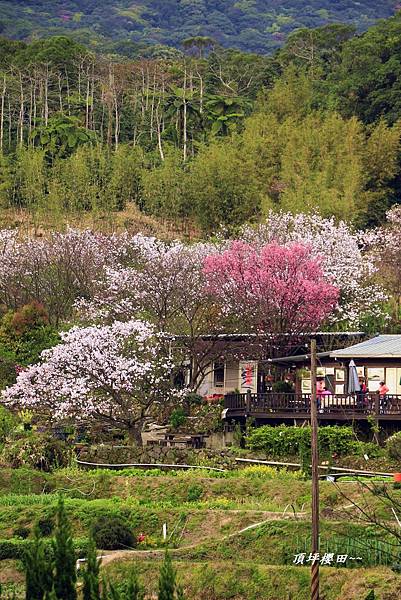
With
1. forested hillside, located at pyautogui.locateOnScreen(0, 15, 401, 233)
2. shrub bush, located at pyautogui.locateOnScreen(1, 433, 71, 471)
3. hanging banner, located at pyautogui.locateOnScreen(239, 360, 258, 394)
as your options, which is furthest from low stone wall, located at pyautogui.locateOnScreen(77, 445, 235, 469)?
forested hillside, located at pyautogui.locateOnScreen(0, 15, 401, 233)

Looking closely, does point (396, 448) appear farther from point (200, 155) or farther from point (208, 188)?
point (200, 155)

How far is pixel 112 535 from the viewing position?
34.7m

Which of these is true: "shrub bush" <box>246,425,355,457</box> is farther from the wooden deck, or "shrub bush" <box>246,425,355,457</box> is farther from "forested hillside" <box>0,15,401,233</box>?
"forested hillside" <box>0,15,401,233</box>

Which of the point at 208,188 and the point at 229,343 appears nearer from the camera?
the point at 229,343

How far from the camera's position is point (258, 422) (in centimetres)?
4606

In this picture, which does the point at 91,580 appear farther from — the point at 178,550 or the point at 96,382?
the point at 96,382

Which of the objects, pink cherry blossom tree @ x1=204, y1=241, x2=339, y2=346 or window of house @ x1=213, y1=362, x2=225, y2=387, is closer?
pink cherry blossom tree @ x1=204, y1=241, x2=339, y2=346

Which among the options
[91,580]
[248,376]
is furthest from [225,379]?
[91,580]

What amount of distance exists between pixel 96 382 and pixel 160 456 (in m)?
4.25

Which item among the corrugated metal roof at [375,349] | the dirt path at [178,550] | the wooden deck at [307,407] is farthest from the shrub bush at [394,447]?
the dirt path at [178,550]

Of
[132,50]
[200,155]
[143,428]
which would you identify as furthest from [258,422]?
[132,50]

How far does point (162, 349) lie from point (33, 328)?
5.67 m

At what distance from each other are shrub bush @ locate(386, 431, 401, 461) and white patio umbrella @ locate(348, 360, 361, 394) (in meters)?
3.12

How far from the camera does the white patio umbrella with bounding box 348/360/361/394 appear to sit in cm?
4394
